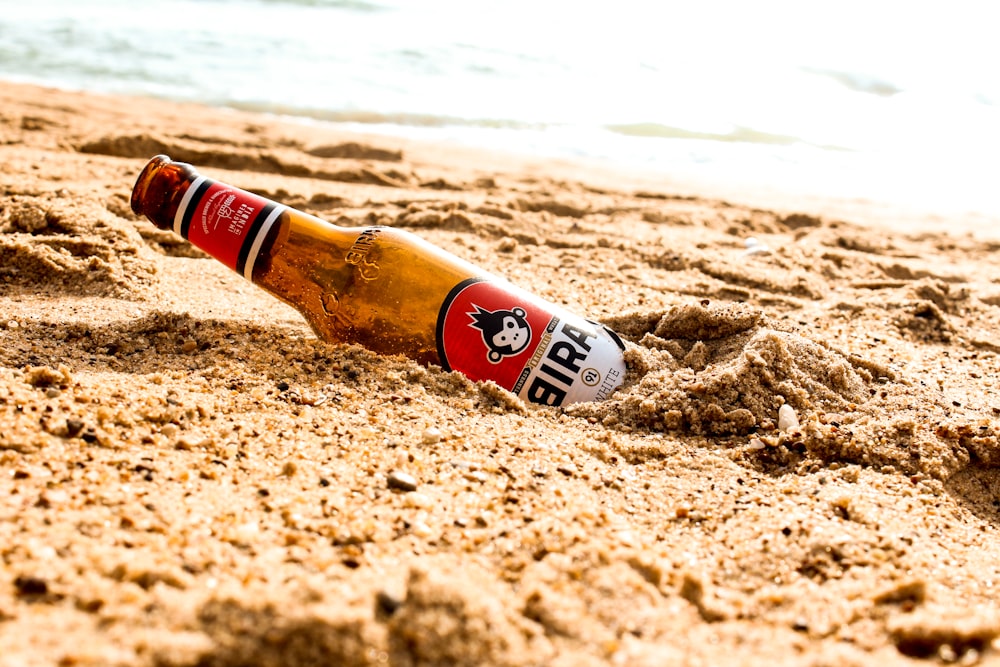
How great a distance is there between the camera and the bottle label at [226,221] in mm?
2080

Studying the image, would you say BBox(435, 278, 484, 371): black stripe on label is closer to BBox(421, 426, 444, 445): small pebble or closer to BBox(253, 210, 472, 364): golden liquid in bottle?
BBox(253, 210, 472, 364): golden liquid in bottle

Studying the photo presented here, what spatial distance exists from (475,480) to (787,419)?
0.72 metres

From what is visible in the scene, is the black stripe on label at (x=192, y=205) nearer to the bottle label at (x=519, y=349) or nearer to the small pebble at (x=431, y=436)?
the bottle label at (x=519, y=349)

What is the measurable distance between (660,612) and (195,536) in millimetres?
673

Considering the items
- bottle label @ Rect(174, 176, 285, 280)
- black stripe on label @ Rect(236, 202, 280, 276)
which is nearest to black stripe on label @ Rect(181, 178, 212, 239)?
bottle label @ Rect(174, 176, 285, 280)

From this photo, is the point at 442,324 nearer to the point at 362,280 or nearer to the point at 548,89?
the point at 362,280

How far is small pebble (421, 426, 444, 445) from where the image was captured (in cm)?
162

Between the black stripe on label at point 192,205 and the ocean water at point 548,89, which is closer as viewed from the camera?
the black stripe on label at point 192,205

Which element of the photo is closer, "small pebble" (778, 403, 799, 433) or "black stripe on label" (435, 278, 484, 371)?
"small pebble" (778, 403, 799, 433)

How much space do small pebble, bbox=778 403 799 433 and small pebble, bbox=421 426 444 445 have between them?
731 millimetres

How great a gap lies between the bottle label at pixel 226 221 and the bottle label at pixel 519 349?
0.54 metres

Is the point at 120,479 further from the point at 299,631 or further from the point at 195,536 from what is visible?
the point at 299,631

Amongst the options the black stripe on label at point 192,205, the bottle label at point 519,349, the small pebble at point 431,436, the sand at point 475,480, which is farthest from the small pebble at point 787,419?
the black stripe on label at point 192,205

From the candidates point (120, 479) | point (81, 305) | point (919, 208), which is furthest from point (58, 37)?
point (120, 479)
